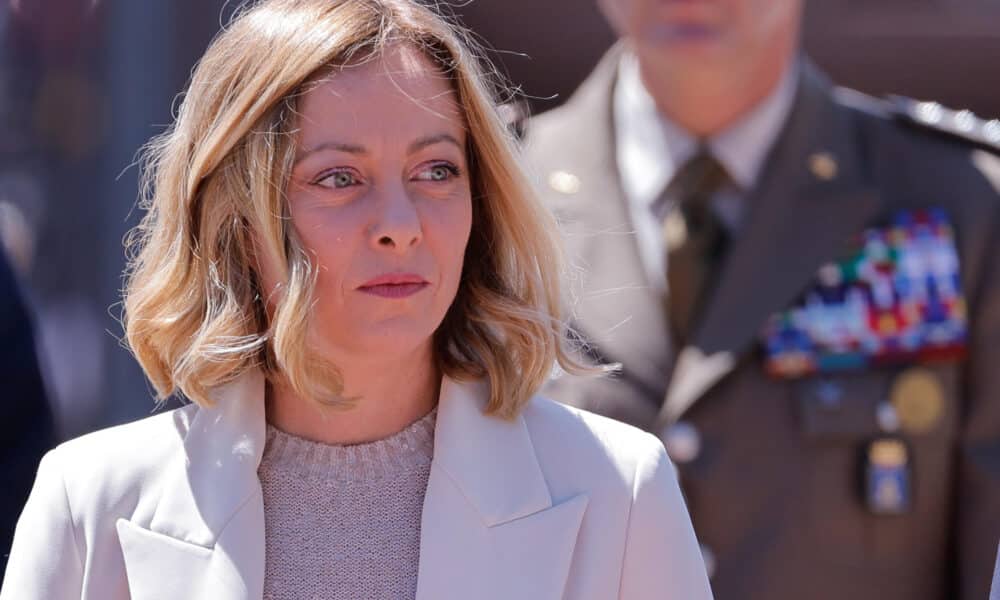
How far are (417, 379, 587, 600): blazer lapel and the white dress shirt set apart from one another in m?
0.85

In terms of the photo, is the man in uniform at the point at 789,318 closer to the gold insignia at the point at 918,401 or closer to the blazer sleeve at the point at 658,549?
the gold insignia at the point at 918,401

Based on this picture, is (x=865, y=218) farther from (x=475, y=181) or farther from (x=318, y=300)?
(x=318, y=300)

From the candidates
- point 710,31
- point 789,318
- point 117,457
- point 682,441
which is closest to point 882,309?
point 789,318

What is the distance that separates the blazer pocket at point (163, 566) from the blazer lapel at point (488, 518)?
23 cm

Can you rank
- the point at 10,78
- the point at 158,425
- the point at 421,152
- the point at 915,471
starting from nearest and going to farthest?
1. the point at 421,152
2. the point at 158,425
3. the point at 915,471
4. the point at 10,78

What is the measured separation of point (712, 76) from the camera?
2.40 metres

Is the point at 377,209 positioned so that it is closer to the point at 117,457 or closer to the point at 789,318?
the point at 117,457

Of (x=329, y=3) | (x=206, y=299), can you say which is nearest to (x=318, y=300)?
(x=206, y=299)

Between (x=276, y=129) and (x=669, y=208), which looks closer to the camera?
(x=276, y=129)

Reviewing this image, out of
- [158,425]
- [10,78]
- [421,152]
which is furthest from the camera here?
[10,78]

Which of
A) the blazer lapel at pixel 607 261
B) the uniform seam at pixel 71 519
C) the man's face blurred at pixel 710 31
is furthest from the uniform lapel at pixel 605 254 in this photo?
the uniform seam at pixel 71 519

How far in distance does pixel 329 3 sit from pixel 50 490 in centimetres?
60

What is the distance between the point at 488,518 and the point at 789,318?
38.2 inches

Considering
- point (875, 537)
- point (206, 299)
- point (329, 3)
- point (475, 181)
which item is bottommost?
point (875, 537)
